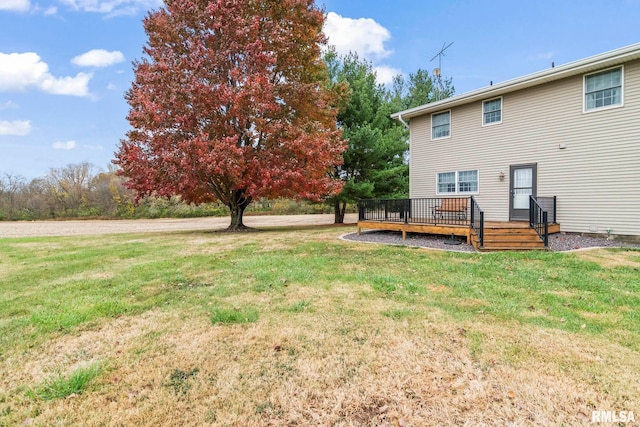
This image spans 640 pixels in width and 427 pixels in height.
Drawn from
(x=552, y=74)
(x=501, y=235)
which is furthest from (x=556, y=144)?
(x=501, y=235)

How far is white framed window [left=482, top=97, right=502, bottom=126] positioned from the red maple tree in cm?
531

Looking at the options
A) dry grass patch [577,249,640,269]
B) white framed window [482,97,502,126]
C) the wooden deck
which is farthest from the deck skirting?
white framed window [482,97,502,126]

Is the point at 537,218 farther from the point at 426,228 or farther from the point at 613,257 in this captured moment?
the point at 426,228

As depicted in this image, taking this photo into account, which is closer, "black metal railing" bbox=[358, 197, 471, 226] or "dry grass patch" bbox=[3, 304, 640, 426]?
"dry grass patch" bbox=[3, 304, 640, 426]

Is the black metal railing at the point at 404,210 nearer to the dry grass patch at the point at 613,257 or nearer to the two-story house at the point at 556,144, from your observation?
the two-story house at the point at 556,144

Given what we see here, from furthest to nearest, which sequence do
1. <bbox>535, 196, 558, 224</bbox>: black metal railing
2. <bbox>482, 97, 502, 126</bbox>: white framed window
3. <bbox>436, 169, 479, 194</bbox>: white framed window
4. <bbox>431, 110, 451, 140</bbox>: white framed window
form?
<bbox>431, 110, 451, 140</bbox>: white framed window
<bbox>436, 169, 479, 194</bbox>: white framed window
<bbox>482, 97, 502, 126</bbox>: white framed window
<bbox>535, 196, 558, 224</bbox>: black metal railing

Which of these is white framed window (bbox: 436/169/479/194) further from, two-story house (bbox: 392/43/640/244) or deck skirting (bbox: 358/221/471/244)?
deck skirting (bbox: 358/221/471/244)

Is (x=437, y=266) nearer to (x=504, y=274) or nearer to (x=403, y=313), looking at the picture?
(x=504, y=274)

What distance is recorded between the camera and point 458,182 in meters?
12.2

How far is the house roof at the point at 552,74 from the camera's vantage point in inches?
325

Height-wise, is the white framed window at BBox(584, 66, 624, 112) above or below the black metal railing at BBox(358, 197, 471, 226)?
above

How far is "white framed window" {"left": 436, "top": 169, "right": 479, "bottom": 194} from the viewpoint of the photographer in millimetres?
11773

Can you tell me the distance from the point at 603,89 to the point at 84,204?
36647 mm

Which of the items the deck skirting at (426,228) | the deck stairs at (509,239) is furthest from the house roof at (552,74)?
the deck skirting at (426,228)
